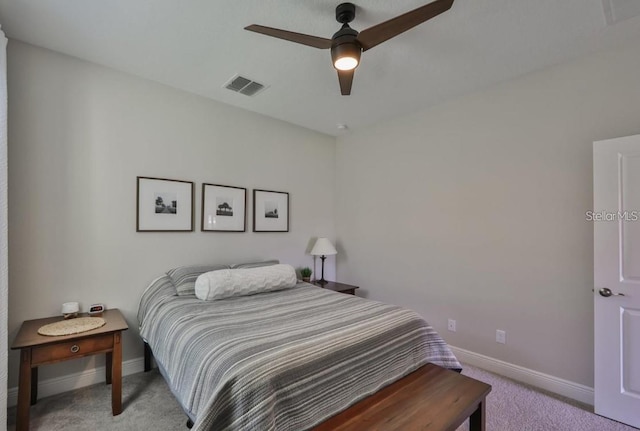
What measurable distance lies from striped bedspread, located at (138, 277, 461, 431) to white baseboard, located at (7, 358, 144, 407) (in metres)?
0.59

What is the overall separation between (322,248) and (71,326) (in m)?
2.49

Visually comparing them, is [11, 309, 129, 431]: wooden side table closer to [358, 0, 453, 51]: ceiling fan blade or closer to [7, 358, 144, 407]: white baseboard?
[7, 358, 144, 407]: white baseboard

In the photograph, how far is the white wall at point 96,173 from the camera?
225 centimetres

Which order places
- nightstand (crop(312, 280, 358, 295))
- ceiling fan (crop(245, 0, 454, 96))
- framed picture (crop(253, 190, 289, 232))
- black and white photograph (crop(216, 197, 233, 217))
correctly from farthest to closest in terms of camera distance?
nightstand (crop(312, 280, 358, 295)) → framed picture (crop(253, 190, 289, 232)) → black and white photograph (crop(216, 197, 233, 217)) → ceiling fan (crop(245, 0, 454, 96))

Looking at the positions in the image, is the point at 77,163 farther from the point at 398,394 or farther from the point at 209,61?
the point at 398,394

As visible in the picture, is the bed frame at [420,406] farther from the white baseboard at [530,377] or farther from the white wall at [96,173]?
the white wall at [96,173]

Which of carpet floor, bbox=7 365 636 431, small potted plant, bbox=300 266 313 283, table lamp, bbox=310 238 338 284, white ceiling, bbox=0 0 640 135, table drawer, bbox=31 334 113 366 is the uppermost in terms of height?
white ceiling, bbox=0 0 640 135

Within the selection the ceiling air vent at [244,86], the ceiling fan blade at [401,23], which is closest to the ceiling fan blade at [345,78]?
the ceiling fan blade at [401,23]

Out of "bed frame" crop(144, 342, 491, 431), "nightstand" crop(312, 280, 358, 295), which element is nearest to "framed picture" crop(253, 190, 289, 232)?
"nightstand" crop(312, 280, 358, 295)

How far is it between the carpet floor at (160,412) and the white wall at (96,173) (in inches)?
11.1

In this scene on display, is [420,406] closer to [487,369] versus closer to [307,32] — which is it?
[487,369]

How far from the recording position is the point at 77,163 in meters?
2.45

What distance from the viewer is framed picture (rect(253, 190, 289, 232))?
352cm

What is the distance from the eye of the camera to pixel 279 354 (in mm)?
1452
